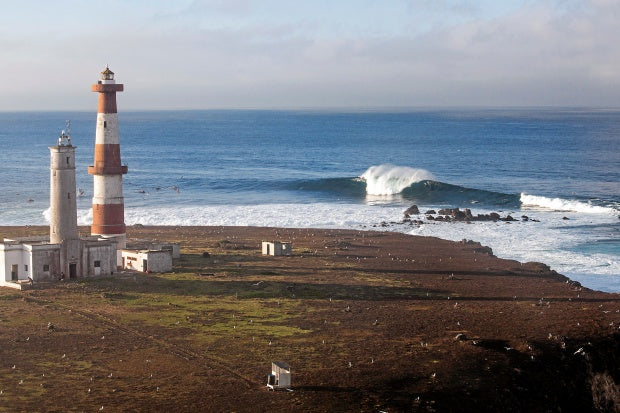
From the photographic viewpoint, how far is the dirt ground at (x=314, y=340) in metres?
25.4

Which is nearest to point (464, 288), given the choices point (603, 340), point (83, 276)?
point (603, 340)

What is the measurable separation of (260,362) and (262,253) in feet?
63.9

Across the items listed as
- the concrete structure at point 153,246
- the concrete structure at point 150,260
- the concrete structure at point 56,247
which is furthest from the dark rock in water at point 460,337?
the concrete structure at point 153,246

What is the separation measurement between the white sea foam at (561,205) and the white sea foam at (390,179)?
13.2 m

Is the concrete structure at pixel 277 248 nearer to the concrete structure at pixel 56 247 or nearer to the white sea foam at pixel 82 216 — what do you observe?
the concrete structure at pixel 56 247

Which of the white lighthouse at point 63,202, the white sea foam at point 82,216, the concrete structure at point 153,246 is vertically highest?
the white lighthouse at point 63,202

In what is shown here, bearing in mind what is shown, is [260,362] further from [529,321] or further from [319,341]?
[529,321]

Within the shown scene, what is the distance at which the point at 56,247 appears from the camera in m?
38.8

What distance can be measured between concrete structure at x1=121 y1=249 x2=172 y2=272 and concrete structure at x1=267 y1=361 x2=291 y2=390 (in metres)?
16.4

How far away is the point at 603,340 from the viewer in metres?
30.7

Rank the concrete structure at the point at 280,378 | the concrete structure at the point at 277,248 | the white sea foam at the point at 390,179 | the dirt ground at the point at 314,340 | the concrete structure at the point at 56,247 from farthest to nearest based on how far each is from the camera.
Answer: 1. the white sea foam at the point at 390,179
2. the concrete structure at the point at 277,248
3. the concrete structure at the point at 56,247
4. the concrete structure at the point at 280,378
5. the dirt ground at the point at 314,340

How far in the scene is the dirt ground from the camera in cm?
2538

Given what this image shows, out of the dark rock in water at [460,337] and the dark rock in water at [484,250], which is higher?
the dark rock in water at [460,337]

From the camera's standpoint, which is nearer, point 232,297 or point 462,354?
point 462,354
